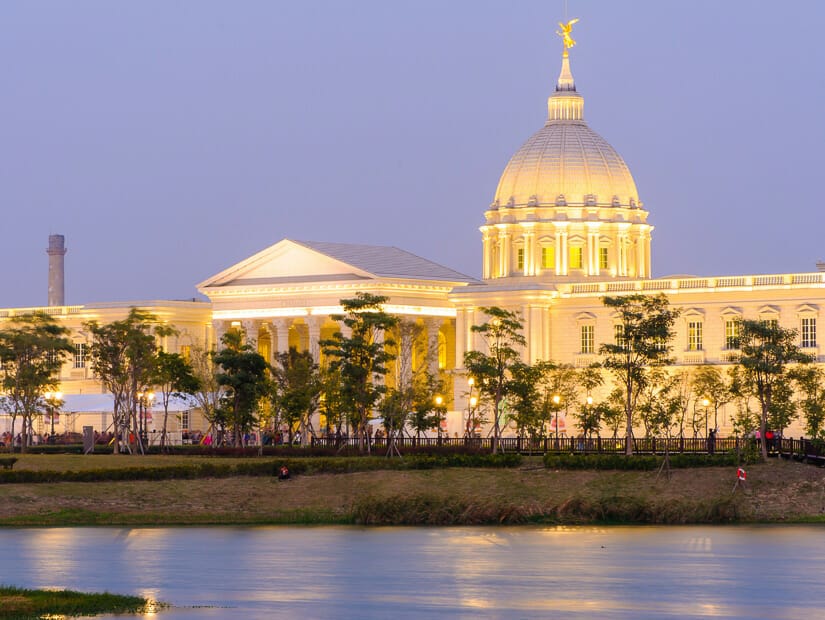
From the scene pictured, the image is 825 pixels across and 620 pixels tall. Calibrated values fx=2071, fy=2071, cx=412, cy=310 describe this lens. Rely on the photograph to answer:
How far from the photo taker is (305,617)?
4353 cm

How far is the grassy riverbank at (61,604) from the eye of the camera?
43.4m

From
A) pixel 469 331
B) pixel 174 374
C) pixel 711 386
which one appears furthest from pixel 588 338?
pixel 174 374

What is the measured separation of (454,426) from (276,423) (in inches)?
742

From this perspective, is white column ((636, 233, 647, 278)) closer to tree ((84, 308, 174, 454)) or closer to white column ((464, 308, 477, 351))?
white column ((464, 308, 477, 351))

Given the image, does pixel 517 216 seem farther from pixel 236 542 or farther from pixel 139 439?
pixel 236 542

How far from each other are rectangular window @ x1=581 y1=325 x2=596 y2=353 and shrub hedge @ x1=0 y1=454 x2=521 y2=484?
47.0 meters

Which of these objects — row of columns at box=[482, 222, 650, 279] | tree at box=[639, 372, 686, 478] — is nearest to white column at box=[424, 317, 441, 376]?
row of columns at box=[482, 222, 650, 279]

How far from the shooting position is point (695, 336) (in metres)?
124

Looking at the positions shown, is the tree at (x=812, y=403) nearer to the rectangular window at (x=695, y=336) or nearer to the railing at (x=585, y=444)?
the railing at (x=585, y=444)

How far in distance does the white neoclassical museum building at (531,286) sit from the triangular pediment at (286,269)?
9cm

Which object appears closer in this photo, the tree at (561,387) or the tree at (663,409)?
the tree at (663,409)

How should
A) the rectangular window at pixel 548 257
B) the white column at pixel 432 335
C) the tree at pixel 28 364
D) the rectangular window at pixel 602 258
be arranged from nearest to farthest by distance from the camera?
the tree at pixel 28 364
the white column at pixel 432 335
the rectangular window at pixel 602 258
the rectangular window at pixel 548 257

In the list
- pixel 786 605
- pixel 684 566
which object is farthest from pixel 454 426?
pixel 786 605

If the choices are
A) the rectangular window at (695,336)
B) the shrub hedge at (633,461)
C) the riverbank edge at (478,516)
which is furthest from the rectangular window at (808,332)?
the riverbank edge at (478,516)
